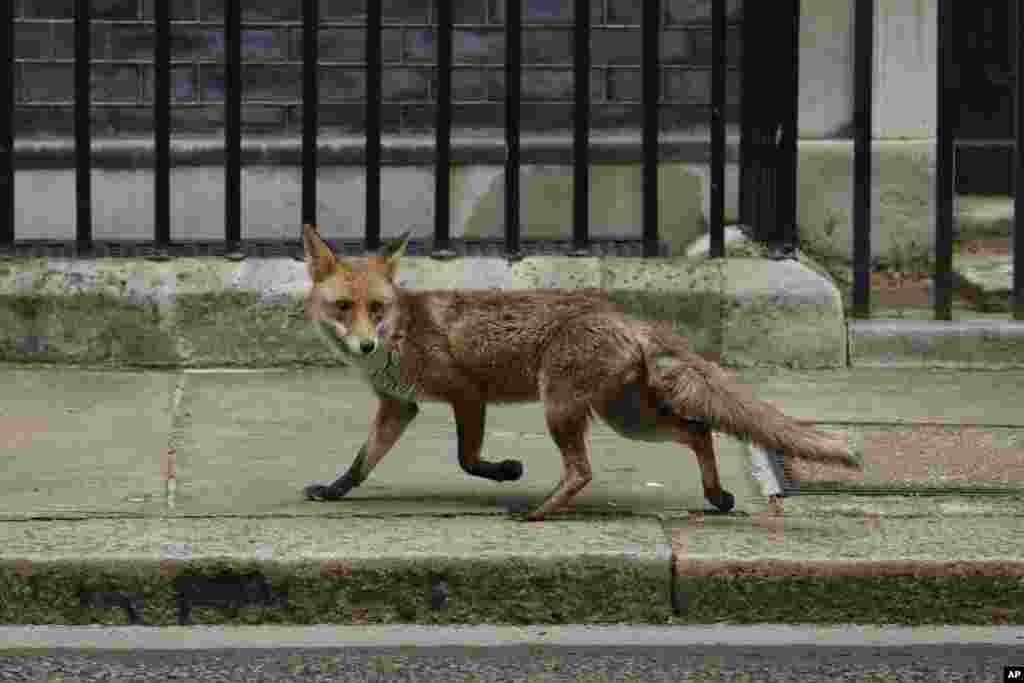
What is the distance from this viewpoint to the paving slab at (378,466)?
20.6 ft

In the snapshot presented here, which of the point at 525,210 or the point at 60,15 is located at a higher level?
the point at 60,15

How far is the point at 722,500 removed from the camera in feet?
20.0

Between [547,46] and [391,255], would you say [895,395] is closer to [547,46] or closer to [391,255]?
[391,255]

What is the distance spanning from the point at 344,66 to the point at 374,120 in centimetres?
195

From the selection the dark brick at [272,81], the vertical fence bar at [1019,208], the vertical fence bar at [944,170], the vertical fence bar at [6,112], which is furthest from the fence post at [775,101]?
the vertical fence bar at [6,112]

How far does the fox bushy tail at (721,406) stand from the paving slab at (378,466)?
0.39 m

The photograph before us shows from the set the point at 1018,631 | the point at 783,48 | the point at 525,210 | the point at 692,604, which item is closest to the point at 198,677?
the point at 692,604

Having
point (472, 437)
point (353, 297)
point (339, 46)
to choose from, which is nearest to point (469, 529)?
point (472, 437)

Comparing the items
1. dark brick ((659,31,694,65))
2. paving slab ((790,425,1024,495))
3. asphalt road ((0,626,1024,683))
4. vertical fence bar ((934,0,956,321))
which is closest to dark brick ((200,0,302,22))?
dark brick ((659,31,694,65))

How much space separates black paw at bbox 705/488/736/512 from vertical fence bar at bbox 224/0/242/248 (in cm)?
307

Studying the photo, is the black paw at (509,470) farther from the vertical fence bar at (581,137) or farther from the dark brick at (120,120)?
the dark brick at (120,120)

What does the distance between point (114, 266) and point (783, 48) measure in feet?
8.87

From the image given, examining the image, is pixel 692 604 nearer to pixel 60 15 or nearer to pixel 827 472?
pixel 827 472

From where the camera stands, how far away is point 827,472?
21.9ft
